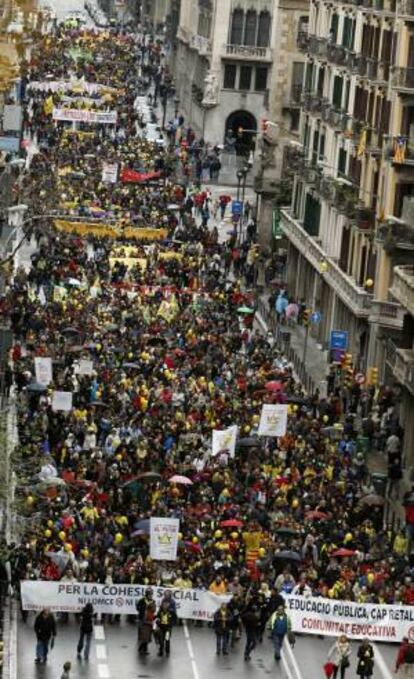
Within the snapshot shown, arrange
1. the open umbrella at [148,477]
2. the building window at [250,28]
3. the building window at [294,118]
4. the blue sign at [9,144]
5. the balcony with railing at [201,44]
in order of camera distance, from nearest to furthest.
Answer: the open umbrella at [148,477]
the blue sign at [9,144]
the building window at [294,118]
the building window at [250,28]
the balcony with railing at [201,44]

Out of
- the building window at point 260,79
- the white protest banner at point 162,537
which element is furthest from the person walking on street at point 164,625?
the building window at point 260,79

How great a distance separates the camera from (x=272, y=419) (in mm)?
76375

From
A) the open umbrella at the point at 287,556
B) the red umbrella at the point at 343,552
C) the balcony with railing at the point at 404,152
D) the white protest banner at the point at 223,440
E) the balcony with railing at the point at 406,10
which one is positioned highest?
the balcony with railing at the point at 406,10

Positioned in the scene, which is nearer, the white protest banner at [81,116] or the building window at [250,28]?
the white protest banner at [81,116]

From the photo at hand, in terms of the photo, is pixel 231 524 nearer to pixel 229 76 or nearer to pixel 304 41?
pixel 304 41

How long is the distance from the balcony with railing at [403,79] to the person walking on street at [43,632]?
126ft

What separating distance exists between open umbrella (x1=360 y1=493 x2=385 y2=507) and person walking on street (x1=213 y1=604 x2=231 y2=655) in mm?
11137

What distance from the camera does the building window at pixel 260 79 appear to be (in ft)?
547

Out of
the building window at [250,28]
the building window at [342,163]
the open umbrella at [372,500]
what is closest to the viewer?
the open umbrella at [372,500]

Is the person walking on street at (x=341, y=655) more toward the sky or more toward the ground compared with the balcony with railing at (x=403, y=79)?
more toward the ground

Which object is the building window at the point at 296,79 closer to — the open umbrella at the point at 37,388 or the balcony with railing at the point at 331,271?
the balcony with railing at the point at 331,271

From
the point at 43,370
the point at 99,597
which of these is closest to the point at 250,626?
the point at 99,597

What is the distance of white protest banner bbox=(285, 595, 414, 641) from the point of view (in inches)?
2415

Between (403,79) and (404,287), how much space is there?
1013 cm
